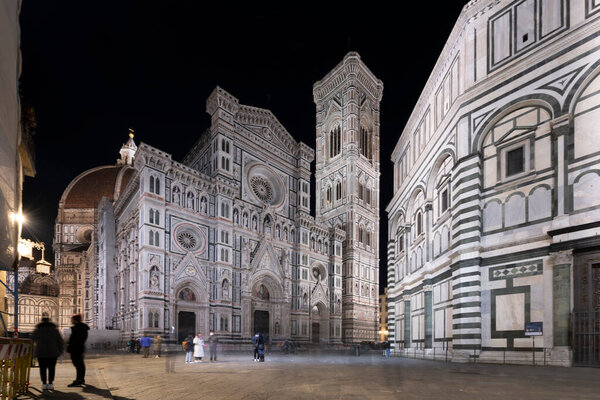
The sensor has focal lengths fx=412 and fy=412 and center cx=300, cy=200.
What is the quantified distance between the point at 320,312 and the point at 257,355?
32175 mm

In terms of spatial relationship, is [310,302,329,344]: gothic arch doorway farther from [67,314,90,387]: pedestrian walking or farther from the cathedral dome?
[67,314,90,387]: pedestrian walking

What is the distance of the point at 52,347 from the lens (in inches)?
341

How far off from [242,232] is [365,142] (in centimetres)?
3117

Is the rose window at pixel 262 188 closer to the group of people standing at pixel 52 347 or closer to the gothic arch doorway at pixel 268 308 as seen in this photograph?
the gothic arch doorway at pixel 268 308

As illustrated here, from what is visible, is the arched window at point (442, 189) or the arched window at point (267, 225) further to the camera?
the arched window at point (267, 225)

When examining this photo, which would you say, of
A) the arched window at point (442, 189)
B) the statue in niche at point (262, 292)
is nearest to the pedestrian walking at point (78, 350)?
the arched window at point (442, 189)

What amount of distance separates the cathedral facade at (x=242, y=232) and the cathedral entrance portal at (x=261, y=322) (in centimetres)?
15

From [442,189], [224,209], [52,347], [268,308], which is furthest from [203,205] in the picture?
[52,347]

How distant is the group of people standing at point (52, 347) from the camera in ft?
27.9

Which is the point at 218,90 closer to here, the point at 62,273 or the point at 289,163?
the point at 289,163

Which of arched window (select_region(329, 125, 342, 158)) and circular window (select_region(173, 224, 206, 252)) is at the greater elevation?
arched window (select_region(329, 125, 342, 158))

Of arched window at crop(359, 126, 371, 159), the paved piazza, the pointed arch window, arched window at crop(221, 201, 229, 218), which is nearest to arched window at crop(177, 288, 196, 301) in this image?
arched window at crop(221, 201, 229, 218)

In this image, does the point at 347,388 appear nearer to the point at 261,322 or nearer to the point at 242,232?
the point at 242,232

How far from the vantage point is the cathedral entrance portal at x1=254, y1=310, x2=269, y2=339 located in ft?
140
